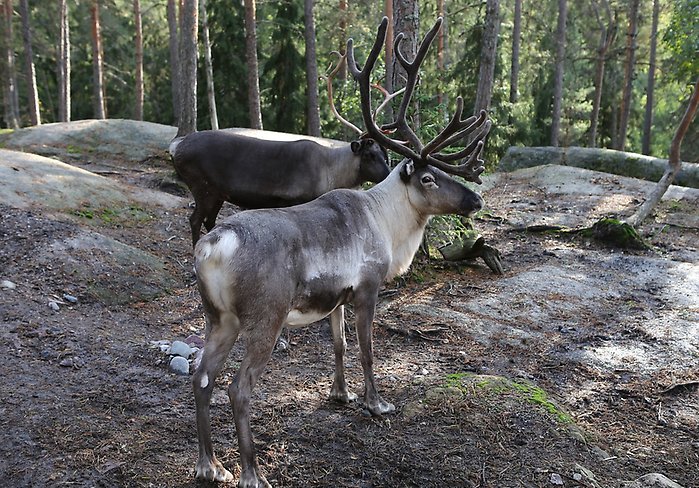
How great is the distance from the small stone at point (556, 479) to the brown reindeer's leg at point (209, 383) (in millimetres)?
1997

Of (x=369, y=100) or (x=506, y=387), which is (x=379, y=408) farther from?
(x=369, y=100)

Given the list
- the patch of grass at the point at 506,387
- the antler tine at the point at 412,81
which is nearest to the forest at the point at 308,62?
the antler tine at the point at 412,81

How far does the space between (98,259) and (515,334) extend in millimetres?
4688

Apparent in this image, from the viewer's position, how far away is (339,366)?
16.1 feet

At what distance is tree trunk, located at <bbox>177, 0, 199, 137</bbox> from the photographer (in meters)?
11.6

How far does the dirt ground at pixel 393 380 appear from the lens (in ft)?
13.2

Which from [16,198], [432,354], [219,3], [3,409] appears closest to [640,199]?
[432,354]

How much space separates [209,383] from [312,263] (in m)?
0.99

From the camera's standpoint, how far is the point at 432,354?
6.01 metres

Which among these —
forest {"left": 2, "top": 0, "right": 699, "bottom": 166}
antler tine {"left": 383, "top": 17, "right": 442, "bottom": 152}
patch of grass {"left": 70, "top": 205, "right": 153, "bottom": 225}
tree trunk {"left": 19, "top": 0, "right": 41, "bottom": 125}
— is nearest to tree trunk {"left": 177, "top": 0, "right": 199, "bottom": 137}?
forest {"left": 2, "top": 0, "right": 699, "bottom": 166}

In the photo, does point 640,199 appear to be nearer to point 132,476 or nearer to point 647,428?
point 647,428

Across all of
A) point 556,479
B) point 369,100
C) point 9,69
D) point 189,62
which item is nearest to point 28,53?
point 9,69

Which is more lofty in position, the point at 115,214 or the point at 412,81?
the point at 412,81

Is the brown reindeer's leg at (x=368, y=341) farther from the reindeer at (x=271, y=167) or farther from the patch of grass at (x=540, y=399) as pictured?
the reindeer at (x=271, y=167)
